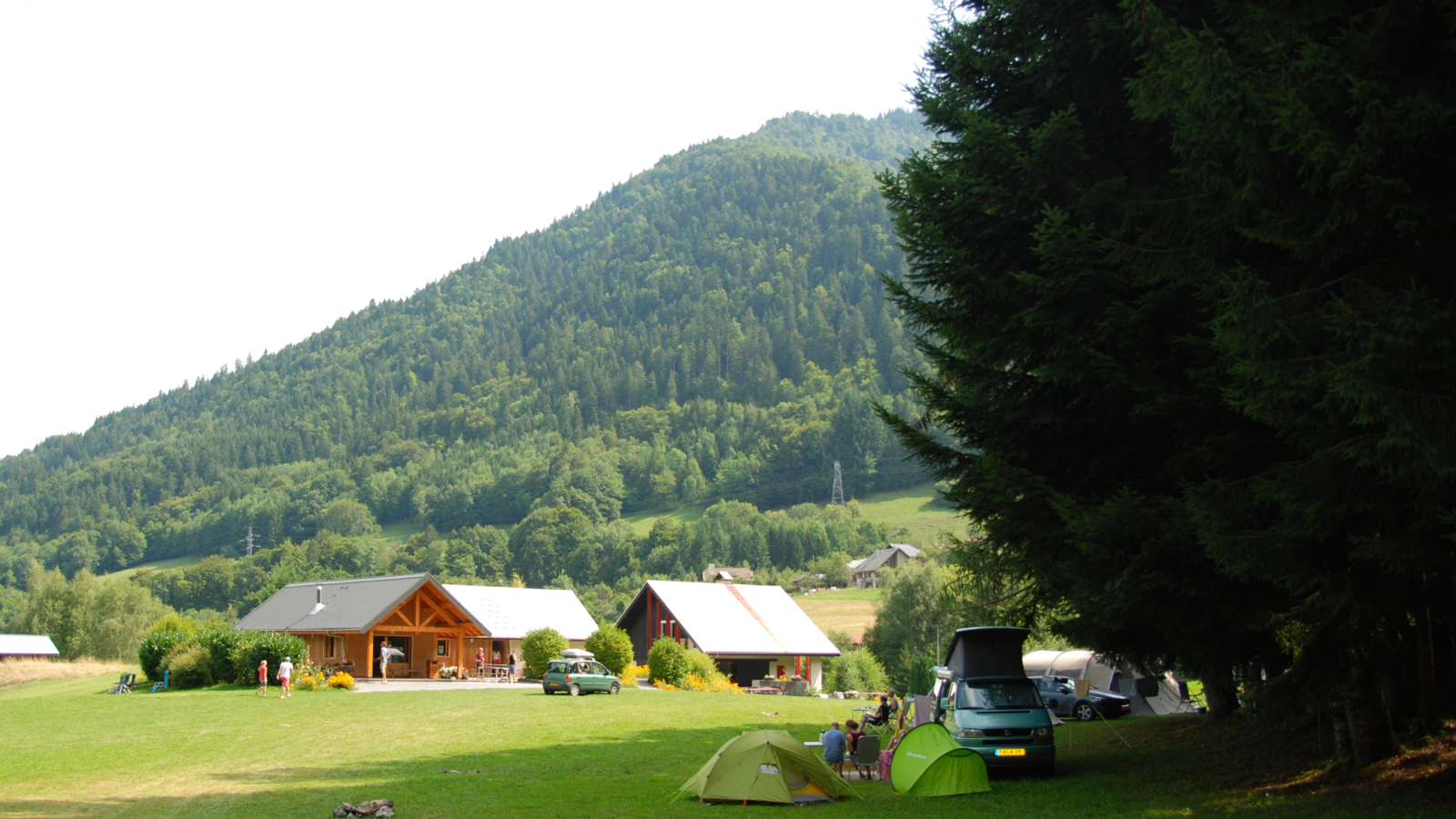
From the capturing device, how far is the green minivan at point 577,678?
3822 centimetres

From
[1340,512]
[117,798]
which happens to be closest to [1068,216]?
[1340,512]

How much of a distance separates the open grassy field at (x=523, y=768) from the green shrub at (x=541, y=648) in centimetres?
1402

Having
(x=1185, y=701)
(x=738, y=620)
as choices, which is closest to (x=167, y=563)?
(x=738, y=620)

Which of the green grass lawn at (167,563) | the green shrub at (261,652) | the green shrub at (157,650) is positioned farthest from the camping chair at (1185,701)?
the green grass lawn at (167,563)

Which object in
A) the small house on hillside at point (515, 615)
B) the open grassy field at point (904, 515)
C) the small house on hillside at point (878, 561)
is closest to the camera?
the small house on hillside at point (515, 615)

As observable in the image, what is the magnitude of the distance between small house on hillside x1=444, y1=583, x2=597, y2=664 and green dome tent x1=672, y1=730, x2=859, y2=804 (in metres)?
39.1

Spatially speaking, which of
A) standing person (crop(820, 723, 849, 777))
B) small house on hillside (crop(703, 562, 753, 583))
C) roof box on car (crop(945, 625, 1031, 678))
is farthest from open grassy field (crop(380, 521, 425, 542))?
roof box on car (crop(945, 625, 1031, 678))

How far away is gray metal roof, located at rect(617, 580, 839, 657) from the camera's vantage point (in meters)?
54.3

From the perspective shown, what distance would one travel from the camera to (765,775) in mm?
14789

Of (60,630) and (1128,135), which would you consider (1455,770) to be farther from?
(60,630)

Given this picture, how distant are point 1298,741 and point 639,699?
79.8ft

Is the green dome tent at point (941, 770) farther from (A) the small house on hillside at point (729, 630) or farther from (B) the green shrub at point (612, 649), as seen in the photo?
(A) the small house on hillside at point (729, 630)

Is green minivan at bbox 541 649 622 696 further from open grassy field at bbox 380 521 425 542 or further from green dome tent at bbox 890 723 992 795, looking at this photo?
open grassy field at bbox 380 521 425 542

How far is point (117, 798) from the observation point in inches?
585
